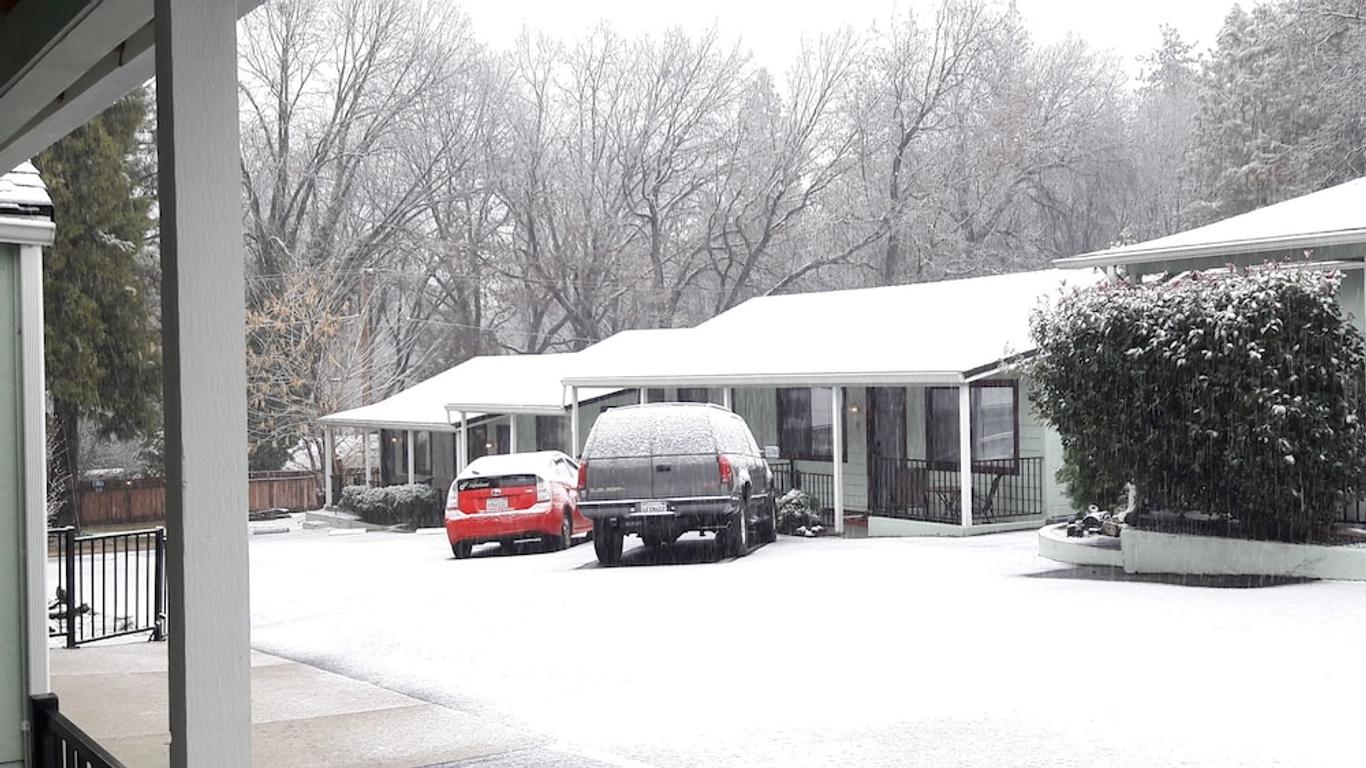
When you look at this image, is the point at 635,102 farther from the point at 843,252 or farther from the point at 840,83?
the point at 843,252

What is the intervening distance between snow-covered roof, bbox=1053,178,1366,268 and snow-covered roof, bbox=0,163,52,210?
10069mm

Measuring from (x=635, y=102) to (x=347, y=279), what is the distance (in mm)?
13935

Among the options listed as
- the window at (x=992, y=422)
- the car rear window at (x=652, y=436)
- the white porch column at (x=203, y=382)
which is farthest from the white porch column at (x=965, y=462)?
the white porch column at (x=203, y=382)

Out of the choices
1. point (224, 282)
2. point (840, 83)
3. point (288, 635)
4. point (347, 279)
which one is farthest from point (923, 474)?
point (840, 83)

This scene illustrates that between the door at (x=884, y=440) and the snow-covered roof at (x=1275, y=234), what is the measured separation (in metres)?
4.96

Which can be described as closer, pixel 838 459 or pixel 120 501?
pixel 838 459

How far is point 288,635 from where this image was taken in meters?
12.2

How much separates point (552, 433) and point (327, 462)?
5.68 metres

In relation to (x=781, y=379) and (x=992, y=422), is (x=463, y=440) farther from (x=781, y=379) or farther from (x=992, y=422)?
(x=992, y=422)

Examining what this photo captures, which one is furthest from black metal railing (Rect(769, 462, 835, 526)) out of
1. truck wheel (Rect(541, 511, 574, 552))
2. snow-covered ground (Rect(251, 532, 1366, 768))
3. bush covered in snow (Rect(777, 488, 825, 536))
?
snow-covered ground (Rect(251, 532, 1366, 768))

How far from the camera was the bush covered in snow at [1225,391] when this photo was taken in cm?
1098

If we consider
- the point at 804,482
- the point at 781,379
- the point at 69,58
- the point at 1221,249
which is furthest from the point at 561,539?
the point at 69,58

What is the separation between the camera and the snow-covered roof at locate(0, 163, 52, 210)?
16.4ft

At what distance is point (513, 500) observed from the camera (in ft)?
58.8
